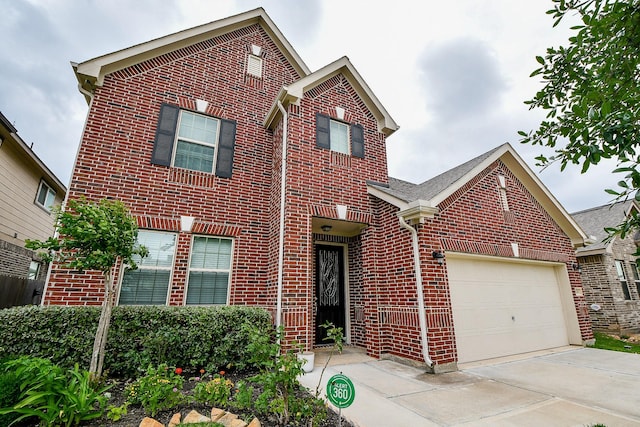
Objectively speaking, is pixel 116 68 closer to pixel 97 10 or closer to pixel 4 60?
pixel 97 10

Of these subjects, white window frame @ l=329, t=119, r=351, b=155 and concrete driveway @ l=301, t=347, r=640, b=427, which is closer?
concrete driveway @ l=301, t=347, r=640, b=427

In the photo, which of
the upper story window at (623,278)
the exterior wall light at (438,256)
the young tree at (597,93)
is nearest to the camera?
the young tree at (597,93)

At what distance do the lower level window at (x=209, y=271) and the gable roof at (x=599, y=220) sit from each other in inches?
556

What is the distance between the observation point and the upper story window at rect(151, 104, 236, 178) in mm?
6547

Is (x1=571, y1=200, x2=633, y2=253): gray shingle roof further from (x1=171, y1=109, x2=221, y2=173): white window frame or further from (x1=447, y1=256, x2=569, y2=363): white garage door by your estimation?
(x1=171, y1=109, x2=221, y2=173): white window frame

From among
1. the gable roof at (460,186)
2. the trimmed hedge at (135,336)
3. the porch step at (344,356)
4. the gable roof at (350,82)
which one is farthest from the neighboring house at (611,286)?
the trimmed hedge at (135,336)

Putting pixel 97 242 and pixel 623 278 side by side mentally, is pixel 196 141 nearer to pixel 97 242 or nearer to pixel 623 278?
pixel 97 242

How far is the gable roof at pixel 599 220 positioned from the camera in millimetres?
11687

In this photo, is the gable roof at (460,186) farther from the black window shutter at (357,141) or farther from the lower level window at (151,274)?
the lower level window at (151,274)

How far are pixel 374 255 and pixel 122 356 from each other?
5.18m

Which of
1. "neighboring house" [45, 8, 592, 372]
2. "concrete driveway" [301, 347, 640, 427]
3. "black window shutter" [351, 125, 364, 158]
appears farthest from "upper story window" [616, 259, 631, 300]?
"black window shutter" [351, 125, 364, 158]

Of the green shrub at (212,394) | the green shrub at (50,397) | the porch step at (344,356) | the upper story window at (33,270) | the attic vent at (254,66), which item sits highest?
the attic vent at (254,66)

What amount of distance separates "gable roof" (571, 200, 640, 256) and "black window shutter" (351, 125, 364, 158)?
11002mm

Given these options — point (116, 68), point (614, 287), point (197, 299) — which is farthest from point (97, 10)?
point (614, 287)
